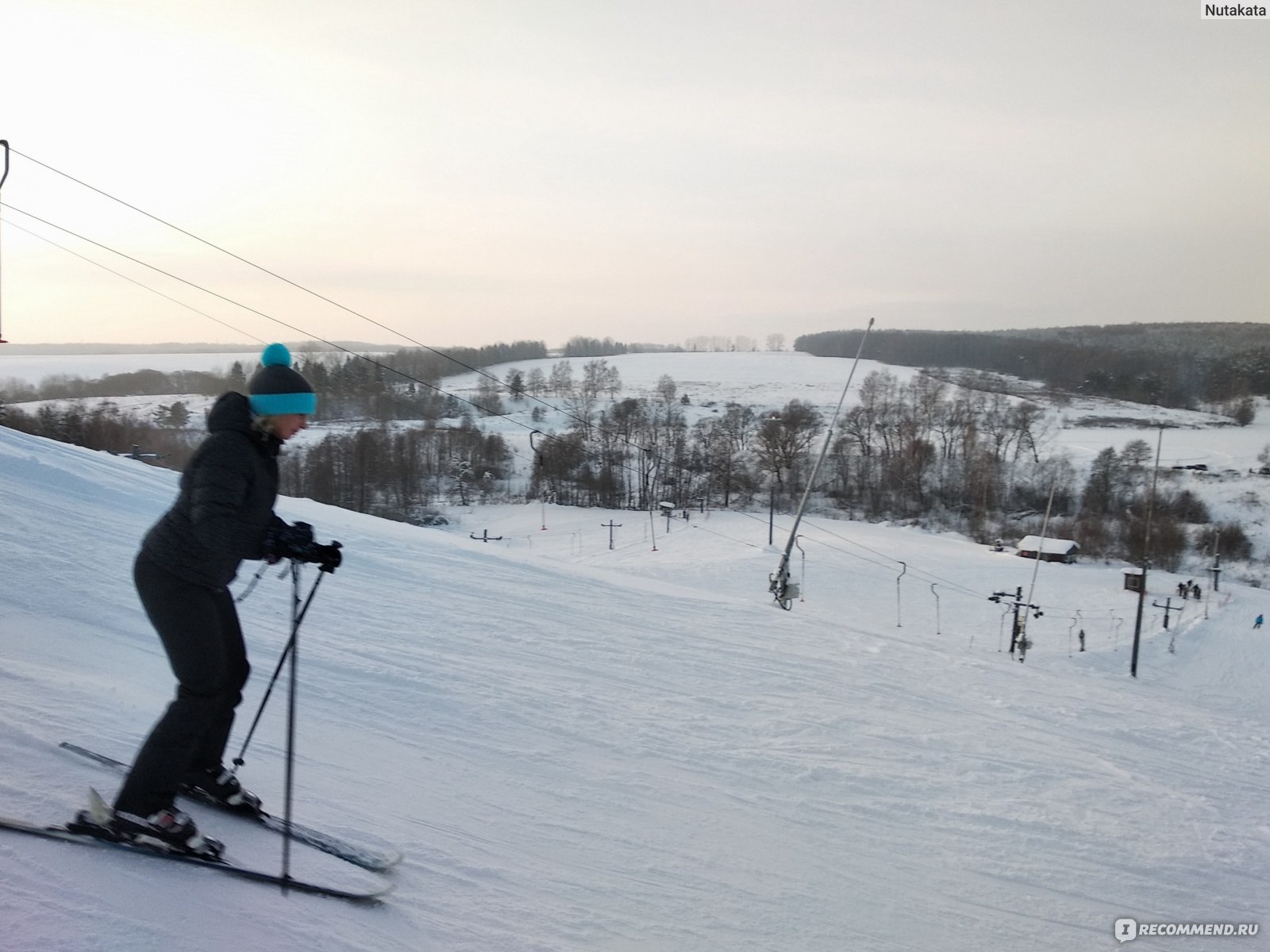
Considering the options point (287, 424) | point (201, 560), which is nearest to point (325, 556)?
point (201, 560)

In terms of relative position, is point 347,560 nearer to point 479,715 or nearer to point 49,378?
point 479,715

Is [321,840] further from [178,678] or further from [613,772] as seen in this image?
[613,772]

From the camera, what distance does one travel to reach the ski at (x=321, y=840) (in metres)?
2.88

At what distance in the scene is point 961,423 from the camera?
67.3 meters

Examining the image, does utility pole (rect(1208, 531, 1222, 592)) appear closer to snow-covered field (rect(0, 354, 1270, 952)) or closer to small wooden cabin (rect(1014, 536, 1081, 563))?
small wooden cabin (rect(1014, 536, 1081, 563))

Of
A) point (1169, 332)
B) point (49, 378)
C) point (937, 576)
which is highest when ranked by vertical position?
point (1169, 332)

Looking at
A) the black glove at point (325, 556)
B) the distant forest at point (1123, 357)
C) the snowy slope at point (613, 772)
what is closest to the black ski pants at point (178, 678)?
the snowy slope at point (613, 772)

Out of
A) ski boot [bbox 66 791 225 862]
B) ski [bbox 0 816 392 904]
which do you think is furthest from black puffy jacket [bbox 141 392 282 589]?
ski [bbox 0 816 392 904]

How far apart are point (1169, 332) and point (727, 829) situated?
9850cm

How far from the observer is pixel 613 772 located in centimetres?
430

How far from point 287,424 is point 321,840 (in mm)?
1646

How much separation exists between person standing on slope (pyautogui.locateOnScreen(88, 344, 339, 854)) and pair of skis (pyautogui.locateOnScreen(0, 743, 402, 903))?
1.6 inches

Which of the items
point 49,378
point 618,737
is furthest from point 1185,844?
point 49,378

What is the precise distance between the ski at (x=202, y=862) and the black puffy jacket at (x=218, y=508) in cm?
91
